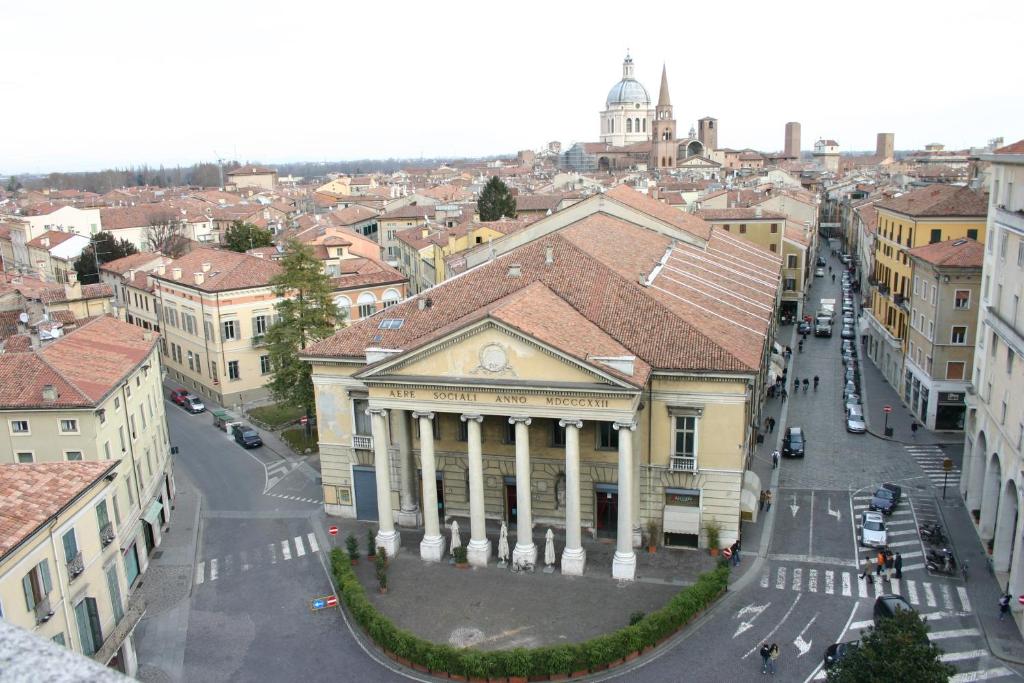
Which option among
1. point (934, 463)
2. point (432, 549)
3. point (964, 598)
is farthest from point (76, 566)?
point (934, 463)

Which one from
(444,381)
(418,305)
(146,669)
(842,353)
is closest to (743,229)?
(842,353)

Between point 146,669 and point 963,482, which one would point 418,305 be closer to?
point 146,669

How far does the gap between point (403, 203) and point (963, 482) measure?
99.6m

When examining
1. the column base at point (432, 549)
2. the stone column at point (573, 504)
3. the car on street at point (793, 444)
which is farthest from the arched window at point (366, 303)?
the stone column at point (573, 504)

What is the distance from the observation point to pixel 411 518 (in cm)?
4366

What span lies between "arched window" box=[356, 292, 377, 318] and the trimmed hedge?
128ft

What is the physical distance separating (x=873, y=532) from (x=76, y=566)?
33.5 metres

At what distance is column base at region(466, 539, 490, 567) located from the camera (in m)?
39.2

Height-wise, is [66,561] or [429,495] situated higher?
[66,561]

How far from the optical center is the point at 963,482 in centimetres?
4541

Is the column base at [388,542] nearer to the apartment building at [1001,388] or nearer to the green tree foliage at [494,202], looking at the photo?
the apartment building at [1001,388]

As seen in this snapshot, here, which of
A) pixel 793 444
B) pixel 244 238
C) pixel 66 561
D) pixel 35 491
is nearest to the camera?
pixel 35 491

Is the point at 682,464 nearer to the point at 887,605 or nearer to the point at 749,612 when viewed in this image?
the point at 749,612

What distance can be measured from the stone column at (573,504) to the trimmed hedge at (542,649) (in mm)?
4885
